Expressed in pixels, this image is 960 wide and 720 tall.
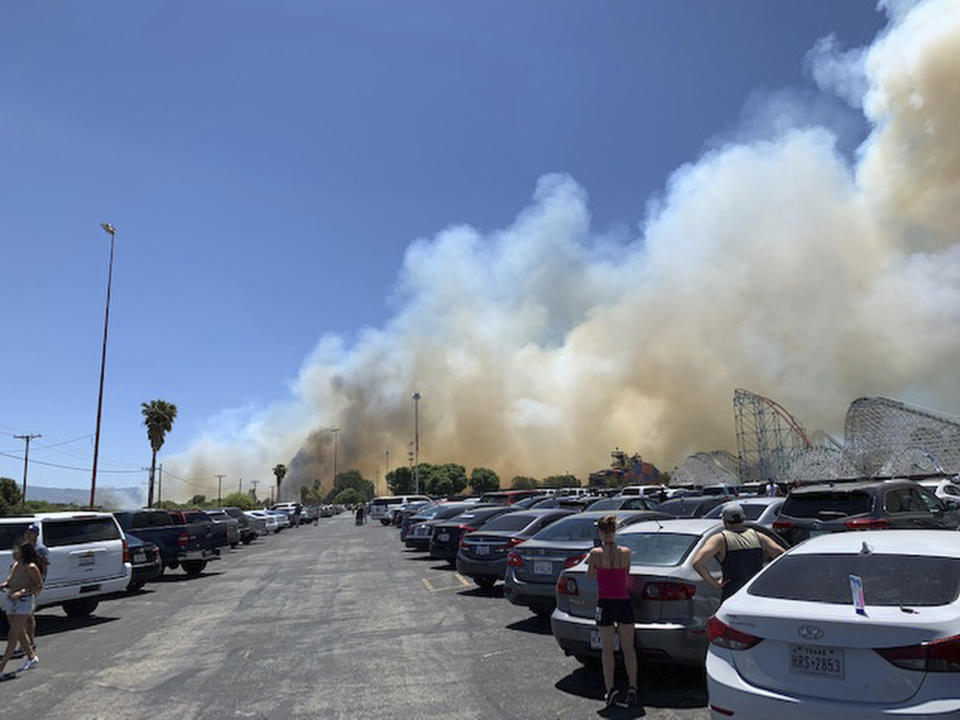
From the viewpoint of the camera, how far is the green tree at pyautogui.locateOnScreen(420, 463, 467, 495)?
13650 cm

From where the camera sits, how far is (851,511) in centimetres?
1050

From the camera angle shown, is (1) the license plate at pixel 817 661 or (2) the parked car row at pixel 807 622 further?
(1) the license plate at pixel 817 661

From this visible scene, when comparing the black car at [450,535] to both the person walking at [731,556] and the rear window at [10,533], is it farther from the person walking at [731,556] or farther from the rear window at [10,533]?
the person walking at [731,556]

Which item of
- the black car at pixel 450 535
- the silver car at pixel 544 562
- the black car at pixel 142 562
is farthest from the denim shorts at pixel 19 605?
the black car at pixel 450 535

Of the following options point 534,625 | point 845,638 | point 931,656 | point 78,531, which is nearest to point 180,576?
point 78,531

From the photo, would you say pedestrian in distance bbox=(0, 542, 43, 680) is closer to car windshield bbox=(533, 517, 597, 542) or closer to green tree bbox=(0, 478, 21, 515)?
car windshield bbox=(533, 517, 597, 542)

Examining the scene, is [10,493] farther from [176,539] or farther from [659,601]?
[659,601]

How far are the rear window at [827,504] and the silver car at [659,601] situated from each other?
4.11 metres

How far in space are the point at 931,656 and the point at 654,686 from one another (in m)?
3.32

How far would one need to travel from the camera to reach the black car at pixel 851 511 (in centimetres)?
1025

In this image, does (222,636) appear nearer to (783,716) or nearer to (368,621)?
(368,621)

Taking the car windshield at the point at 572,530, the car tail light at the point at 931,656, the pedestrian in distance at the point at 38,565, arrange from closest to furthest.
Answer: the car tail light at the point at 931,656, the pedestrian in distance at the point at 38,565, the car windshield at the point at 572,530

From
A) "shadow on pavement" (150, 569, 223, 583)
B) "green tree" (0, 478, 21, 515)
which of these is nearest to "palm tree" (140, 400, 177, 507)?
"green tree" (0, 478, 21, 515)

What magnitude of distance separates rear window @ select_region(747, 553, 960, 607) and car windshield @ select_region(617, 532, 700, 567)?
2.06 m
